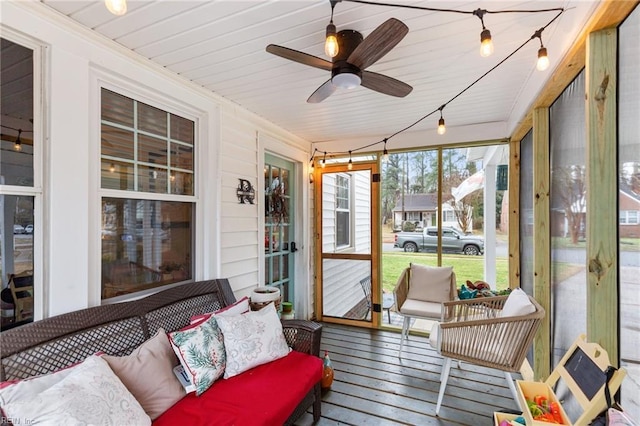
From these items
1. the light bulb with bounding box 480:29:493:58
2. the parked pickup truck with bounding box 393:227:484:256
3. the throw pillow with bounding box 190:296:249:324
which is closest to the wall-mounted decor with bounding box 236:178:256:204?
the throw pillow with bounding box 190:296:249:324

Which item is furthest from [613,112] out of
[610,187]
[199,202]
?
[199,202]

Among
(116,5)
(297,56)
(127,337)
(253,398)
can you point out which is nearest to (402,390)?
(253,398)

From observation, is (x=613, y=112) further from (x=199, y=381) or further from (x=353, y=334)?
(x=353, y=334)

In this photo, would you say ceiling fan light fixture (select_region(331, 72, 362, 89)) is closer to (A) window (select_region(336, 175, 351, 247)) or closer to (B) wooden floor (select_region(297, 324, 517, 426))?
(B) wooden floor (select_region(297, 324, 517, 426))

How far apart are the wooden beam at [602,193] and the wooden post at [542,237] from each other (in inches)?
36.7

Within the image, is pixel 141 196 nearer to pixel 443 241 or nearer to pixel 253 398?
pixel 253 398

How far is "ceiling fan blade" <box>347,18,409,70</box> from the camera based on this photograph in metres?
1.32

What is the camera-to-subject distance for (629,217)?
1.22 m

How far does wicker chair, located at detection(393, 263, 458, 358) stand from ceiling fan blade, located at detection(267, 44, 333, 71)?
2438 mm

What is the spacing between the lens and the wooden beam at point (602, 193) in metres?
1.29

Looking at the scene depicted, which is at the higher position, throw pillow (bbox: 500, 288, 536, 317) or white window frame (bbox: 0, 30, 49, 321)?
white window frame (bbox: 0, 30, 49, 321)

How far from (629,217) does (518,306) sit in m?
1.12

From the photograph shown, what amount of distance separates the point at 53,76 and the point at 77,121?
241 mm

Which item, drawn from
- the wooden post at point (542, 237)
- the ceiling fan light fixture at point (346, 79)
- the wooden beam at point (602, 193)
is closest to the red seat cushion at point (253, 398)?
the wooden beam at point (602, 193)
